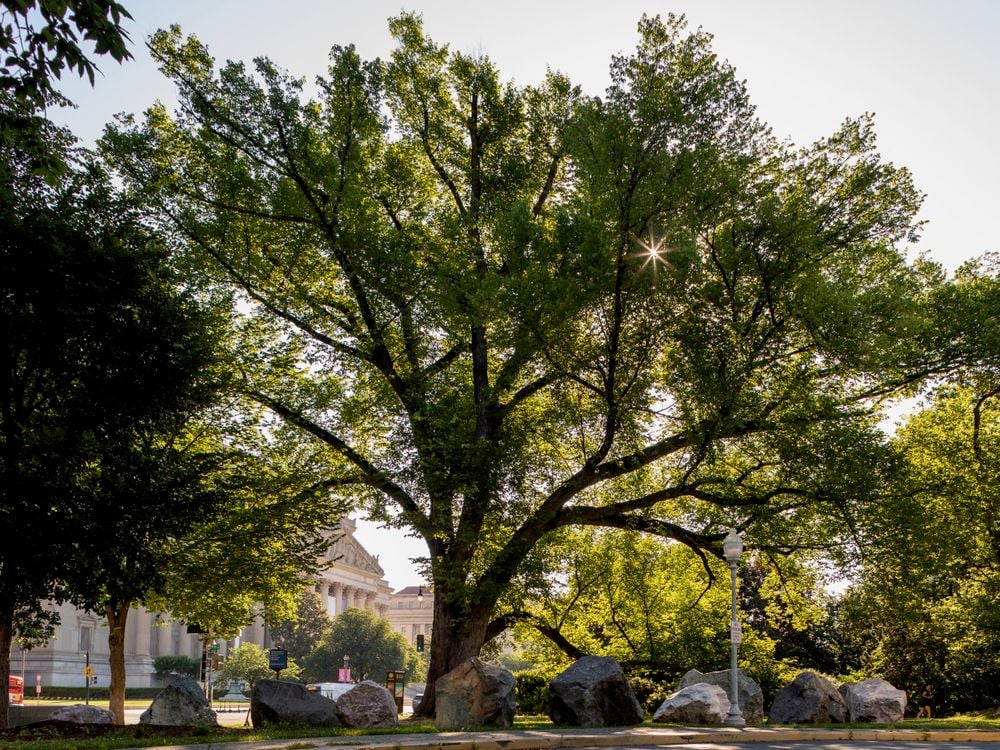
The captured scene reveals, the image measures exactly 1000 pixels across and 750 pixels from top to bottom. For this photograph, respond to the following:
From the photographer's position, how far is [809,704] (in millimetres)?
21438

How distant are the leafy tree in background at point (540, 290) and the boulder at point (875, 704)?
146 inches

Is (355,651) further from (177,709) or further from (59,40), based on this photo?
(59,40)

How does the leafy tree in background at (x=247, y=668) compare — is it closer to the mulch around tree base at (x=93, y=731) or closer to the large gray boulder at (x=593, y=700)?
the mulch around tree base at (x=93, y=731)

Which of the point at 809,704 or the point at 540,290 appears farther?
the point at 809,704

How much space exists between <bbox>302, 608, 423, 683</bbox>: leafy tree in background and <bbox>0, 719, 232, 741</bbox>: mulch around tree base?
7867 cm

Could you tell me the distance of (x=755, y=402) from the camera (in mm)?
19938

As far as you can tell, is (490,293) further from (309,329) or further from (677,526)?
(677,526)

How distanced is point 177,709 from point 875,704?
15175 mm

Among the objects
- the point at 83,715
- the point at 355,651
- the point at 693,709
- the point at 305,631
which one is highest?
the point at 693,709

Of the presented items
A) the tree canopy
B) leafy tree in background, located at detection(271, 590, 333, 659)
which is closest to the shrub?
the tree canopy

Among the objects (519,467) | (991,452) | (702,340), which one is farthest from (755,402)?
(991,452)

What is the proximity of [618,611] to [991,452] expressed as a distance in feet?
39.7

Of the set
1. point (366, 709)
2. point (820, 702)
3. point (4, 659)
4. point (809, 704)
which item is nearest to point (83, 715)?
point (4, 659)

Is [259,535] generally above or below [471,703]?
above
